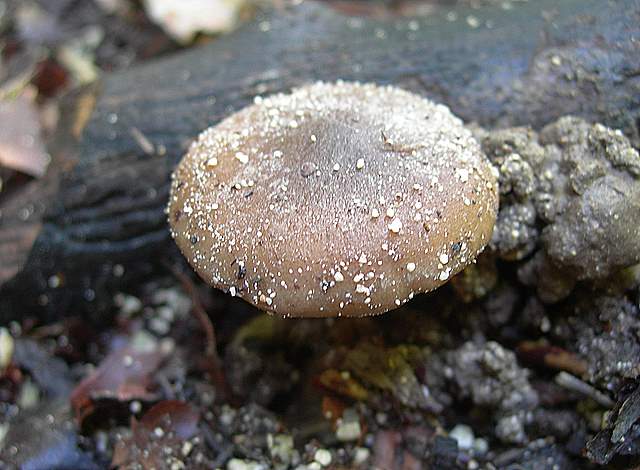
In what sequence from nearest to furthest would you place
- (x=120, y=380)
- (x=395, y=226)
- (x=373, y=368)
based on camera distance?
(x=395, y=226)
(x=373, y=368)
(x=120, y=380)

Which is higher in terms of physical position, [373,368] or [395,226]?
[395,226]

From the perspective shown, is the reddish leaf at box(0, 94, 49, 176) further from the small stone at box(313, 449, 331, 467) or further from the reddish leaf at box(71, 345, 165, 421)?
the small stone at box(313, 449, 331, 467)

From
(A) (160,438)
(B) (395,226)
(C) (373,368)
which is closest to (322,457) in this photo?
(C) (373,368)

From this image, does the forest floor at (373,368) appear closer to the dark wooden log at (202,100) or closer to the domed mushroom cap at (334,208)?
the dark wooden log at (202,100)

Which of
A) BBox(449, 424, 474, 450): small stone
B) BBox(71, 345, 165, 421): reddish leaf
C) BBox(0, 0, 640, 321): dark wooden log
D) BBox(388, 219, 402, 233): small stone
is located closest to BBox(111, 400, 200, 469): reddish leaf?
BBox(71, 345, 165, 421): reddish leaf

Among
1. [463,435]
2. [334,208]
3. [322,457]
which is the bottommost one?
[322,457]

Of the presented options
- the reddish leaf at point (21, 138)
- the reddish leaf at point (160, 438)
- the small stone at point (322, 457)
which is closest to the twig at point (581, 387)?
the small stone at point (322, 457)

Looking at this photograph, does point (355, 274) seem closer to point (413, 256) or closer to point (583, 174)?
point (413, 256)

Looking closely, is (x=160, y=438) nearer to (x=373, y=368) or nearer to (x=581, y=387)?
(x=373, y=368)
